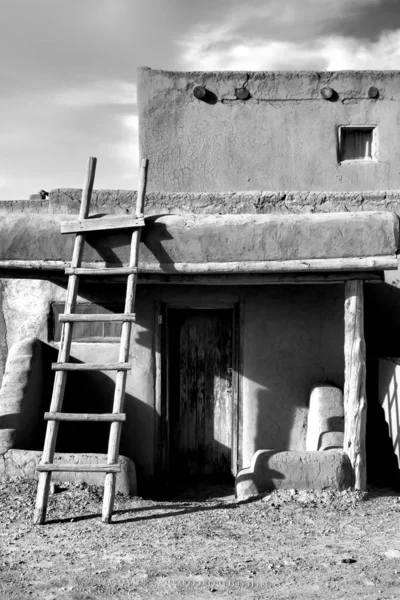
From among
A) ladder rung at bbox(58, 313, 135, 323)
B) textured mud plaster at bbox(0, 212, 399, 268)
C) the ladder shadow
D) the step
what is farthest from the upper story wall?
the ladder shadow

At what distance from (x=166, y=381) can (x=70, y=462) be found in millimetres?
1986

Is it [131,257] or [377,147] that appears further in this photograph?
[377,147]

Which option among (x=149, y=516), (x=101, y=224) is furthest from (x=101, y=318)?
(x=149, y=516)

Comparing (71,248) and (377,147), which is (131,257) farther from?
(377,147)

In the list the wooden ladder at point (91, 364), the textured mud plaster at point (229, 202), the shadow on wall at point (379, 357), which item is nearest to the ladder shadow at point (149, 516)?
the wooden ladder at point (91, 364)

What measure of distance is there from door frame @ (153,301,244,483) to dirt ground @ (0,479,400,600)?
4.15 ft

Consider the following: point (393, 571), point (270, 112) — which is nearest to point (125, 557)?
point (393, 571)

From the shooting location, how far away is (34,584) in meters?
5.03

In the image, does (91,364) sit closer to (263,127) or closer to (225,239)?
(225,239)

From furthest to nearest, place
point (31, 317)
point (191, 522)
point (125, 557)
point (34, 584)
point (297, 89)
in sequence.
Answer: point (297, 89) < point (31, 317) < point (191, 522) < point (125, 557) < point (34, 584)

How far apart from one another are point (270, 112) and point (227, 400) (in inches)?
192

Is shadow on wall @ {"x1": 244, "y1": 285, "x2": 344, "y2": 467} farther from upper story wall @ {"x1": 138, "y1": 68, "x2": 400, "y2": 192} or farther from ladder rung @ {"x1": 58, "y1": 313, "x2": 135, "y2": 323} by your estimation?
upper story wall @ {"x1": 138, "y1": 68, "x2": 400, "y2": 192}

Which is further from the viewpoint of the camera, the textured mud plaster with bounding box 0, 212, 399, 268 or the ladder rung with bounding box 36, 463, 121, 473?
the textured mud plaster with bounding box 0, 212, 399, 268

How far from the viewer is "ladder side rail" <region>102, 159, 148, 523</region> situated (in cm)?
628
